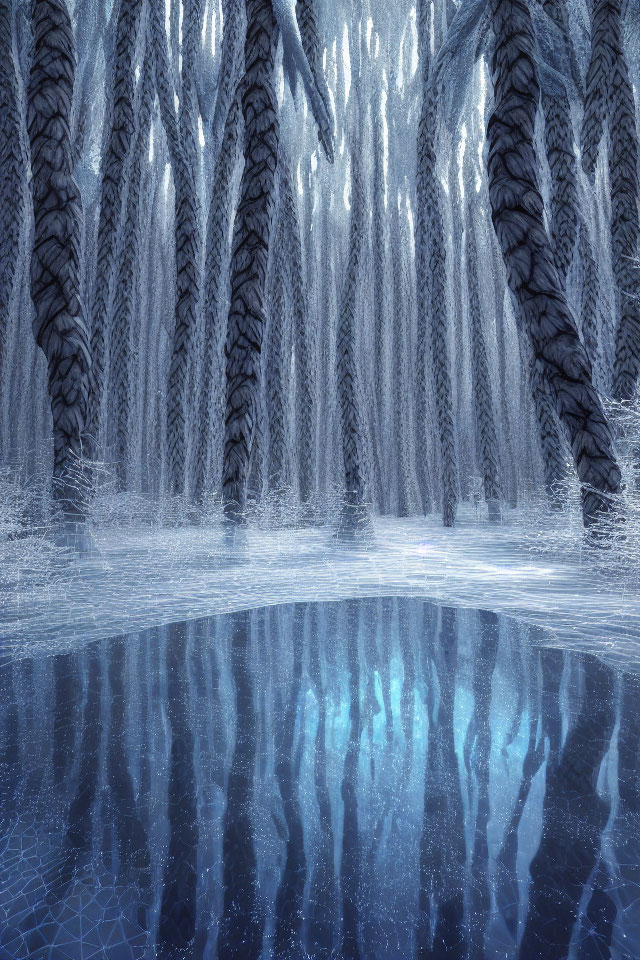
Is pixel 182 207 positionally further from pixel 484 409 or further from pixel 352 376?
pixel 484 409

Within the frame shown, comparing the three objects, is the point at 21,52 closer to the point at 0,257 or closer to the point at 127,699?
the point at 0,257

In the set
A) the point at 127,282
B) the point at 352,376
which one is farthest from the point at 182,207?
the point at 352,376

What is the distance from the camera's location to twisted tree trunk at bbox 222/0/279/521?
19.1 feet

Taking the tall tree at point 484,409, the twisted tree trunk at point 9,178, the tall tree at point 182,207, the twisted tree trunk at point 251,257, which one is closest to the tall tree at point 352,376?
the twisted tree trunk at point 251,257

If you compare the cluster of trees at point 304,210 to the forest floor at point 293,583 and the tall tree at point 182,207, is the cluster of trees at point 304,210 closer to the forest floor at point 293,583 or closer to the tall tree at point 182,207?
the tall tree at point 182,207

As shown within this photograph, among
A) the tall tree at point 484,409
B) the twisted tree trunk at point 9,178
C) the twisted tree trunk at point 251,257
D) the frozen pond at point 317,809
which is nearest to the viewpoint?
the frozen pond at point 317,809

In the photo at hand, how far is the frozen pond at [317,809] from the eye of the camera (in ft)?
3.16

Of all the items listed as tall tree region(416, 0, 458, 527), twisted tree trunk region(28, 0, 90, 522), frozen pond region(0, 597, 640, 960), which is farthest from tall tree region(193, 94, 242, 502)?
frozen pond region(0, 597, 640, 960)

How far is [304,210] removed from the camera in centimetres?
1512

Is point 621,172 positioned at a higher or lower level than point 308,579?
higher

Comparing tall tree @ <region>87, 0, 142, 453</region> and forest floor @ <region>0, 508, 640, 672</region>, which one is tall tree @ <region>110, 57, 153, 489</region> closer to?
tall tree @ <region>87, 0, 142, 453</region>

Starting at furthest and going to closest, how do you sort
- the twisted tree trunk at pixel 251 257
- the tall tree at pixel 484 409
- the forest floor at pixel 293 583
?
the tall tree at pixel 484 409 < the twisted tree trunk at pixel 251 257 < the forest floor at pixel 293 583

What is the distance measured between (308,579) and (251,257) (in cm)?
335

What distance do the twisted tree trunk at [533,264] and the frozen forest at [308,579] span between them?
0.07 ft
